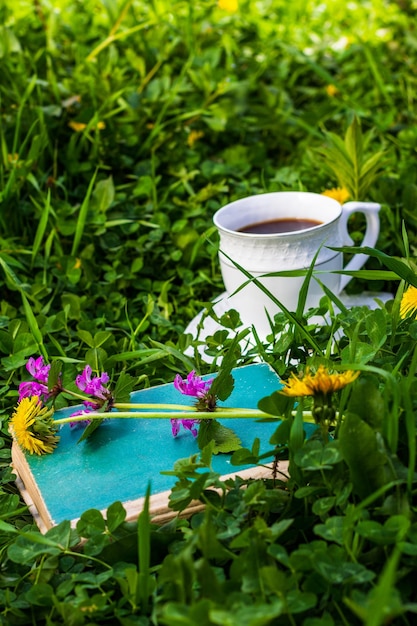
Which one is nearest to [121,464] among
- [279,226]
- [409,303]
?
[409,303]

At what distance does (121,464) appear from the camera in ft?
4.11

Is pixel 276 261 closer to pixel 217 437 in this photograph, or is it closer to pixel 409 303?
pixel 409 303

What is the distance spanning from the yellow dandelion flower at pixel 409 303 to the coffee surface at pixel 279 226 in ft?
1.49

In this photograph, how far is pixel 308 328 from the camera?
56.4 inches

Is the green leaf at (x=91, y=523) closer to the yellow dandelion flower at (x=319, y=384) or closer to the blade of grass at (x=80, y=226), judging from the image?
the yellow dandelion flower at (x=319, y=384)

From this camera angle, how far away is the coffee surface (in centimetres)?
177

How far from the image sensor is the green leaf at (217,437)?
123 cm

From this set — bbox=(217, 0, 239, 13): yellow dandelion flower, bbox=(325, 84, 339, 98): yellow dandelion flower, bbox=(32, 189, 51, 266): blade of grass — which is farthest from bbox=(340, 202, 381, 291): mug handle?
bbox=(217, 0, 239, 13): yellow dandelion flower

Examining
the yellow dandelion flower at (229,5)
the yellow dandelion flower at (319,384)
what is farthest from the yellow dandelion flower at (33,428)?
the yellow dandelion flower at (229,5)

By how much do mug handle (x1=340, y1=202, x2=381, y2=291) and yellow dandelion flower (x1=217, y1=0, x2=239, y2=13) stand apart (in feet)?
5.61

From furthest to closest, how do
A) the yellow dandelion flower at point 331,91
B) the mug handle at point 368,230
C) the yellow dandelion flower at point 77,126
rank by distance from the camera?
the yellow dandelion flower at point 331,91, the yellow dandelion flower at point 77,126, the mug handle at point 368,230

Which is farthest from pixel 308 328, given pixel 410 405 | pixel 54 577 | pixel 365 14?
pixel 365 14

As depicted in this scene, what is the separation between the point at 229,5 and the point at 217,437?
8.03 feet

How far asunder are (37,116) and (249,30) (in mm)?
1126
